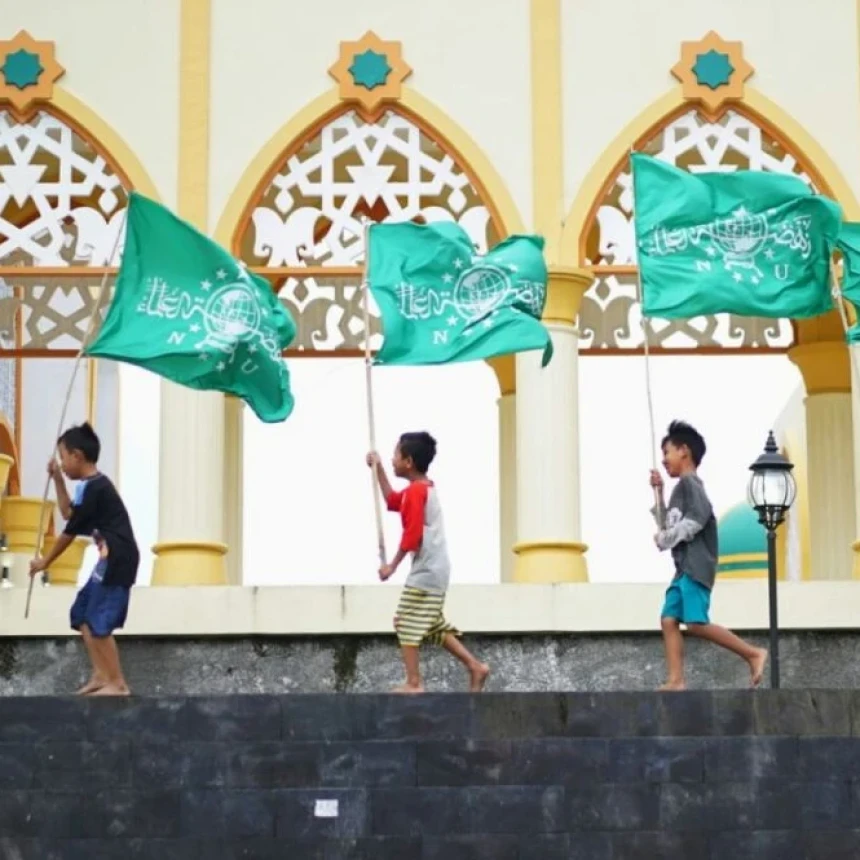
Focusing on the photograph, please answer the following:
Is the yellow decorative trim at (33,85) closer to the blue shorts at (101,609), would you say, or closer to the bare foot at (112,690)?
the blue shorts at (101,609)

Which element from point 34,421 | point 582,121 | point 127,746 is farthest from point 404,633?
point 34,421

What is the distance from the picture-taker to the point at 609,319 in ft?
79.8

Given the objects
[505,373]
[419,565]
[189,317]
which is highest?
[505,373]

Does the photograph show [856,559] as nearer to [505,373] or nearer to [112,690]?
[505,373]

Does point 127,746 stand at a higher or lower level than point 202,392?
lower

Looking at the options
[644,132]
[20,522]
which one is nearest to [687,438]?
[644,132]

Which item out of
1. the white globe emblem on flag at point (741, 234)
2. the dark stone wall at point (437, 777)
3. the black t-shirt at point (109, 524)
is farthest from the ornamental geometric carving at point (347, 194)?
the dark stone wall at point (437, 777)

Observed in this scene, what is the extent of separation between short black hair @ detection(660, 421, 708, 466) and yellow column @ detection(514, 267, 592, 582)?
3052 millimetres

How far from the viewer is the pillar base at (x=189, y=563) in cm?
2106

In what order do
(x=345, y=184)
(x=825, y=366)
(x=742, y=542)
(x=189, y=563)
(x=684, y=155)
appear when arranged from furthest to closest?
1. (x=742, y=542)
2. (x=825, y=366)
3. (x=684, y=155)
4. (x=345, y=184)
5. (x=189, y=563)

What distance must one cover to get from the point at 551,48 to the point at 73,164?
10.5 feet

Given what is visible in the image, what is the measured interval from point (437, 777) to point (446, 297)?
3.84 m

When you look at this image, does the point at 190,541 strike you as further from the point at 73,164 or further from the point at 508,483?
the point at 508,483

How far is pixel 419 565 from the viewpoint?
1794 cm
